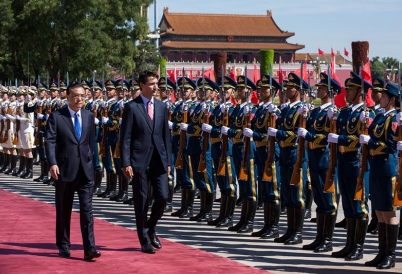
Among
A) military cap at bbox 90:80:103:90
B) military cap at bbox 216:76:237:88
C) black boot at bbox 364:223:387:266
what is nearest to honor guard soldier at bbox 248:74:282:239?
military cap at bbox 216:76:237:88

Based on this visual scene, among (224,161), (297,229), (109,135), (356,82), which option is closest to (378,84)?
(356,82)

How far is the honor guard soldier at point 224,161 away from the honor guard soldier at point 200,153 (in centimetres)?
20

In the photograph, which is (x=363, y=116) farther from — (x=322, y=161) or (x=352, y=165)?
(x=322, y=161)

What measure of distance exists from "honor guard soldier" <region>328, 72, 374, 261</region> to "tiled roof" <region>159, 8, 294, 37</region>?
3276 inches

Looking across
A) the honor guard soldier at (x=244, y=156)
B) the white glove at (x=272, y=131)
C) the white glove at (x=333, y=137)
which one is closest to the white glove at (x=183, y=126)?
the honor guard soldier at (x=244, y=156)

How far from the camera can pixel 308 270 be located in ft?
29.8

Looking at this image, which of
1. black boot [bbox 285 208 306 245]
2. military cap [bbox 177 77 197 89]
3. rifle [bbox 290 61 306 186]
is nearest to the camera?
Result: rifle [bbox 290 61 306 186]

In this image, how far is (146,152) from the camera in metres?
10.1

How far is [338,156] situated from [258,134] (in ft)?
5.11

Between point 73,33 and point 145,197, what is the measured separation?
20413 millimetres

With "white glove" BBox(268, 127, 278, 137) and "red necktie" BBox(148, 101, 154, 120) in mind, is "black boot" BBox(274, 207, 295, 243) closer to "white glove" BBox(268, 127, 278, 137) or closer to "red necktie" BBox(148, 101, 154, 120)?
"white glove" BBox(268, 127, 278, 137)

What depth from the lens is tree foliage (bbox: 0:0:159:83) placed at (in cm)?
3009

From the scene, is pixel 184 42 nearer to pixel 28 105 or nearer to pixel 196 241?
pixel 28 105

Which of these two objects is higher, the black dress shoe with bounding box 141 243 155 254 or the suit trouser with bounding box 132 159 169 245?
the suit trouser with bounding box 132 159 169 245
